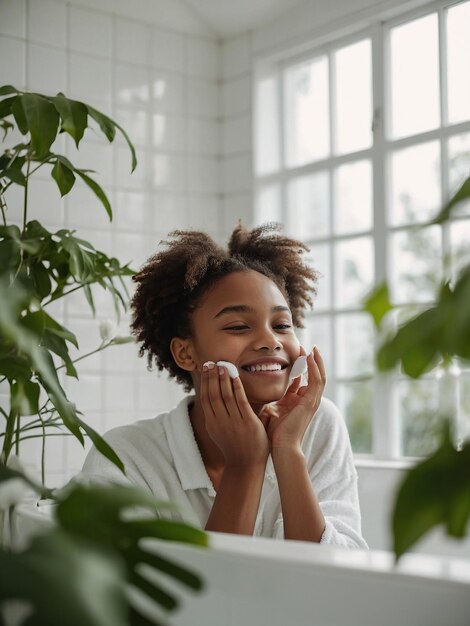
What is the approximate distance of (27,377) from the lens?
3.69 ft

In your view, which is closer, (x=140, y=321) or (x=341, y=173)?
(x=140, y=321)

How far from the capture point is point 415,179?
10.5ft

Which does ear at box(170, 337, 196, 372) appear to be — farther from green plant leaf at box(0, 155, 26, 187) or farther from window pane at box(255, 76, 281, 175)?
window pane at box(255, 76, 281, 175)

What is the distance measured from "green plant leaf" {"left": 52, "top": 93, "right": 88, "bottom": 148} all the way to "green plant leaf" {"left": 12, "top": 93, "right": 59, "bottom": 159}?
0.01m

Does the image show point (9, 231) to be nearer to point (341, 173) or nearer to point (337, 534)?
point (337, 534)

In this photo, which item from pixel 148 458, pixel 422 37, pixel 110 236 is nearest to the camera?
pixel 148 458

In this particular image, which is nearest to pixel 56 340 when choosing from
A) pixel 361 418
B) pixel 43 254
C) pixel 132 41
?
pixel 43 254

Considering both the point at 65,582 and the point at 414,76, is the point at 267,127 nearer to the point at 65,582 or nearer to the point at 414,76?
the point at 414,76

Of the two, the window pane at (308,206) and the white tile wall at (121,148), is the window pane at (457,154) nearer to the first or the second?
the window pane at (308,206)

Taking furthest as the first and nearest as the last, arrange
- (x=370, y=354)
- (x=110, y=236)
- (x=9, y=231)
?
(x=370, y=354) < (x=110, y=236) < (x=9, y=231)

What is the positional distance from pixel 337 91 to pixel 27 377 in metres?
2.65

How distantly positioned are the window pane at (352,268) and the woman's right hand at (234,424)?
1562 mm

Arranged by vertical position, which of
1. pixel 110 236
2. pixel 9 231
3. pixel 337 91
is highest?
pixel 337 91

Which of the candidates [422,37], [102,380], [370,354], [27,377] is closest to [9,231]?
[27,377]
